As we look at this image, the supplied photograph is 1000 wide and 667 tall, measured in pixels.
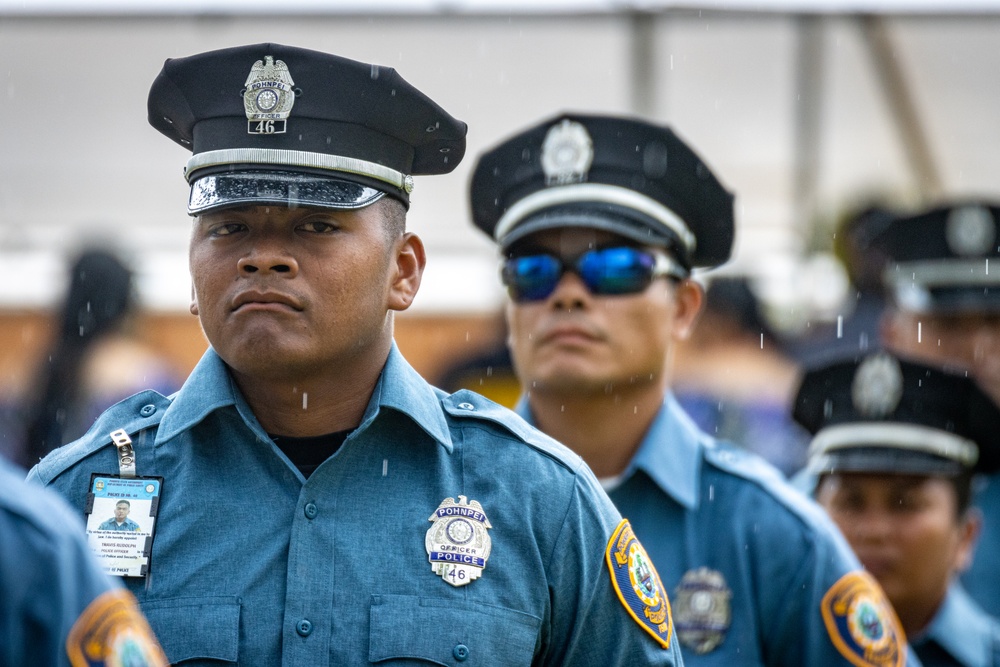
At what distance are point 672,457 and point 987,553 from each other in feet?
6.22

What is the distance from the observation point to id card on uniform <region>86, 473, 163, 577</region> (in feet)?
9.12

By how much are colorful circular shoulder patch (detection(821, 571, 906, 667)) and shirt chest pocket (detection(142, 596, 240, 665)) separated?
162 cm

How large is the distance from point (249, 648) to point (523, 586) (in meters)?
0.51

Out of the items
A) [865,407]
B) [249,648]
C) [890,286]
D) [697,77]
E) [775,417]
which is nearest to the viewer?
[249,648]

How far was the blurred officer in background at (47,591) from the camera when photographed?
1.94m

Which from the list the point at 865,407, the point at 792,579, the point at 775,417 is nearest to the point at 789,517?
the point at 792,579

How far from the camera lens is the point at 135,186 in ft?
26.8

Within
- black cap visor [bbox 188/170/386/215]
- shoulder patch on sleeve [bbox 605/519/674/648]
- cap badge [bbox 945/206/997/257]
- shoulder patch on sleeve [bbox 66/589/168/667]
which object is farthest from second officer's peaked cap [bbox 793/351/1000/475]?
shoulder patch on sleeve [bbox 66/589/168/667]

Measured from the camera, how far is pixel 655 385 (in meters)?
4.38

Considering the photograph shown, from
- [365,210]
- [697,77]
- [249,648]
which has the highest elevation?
[697,77]

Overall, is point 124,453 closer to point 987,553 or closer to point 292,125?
point 292,125

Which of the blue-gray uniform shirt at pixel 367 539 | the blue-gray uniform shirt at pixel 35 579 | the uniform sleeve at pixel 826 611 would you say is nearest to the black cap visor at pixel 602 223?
the uniform sleeve at pixel 826 611

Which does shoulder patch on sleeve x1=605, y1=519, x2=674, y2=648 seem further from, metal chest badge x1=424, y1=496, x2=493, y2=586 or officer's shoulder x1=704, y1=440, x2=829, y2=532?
officer's shoulder x1=704, y1=440, x2=829, y2=532

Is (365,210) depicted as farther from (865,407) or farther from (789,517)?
(865,407)
